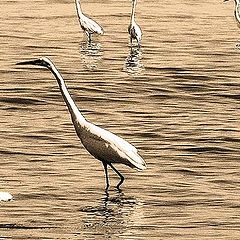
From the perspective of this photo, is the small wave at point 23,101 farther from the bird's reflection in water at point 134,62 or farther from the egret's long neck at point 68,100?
the egret's long neck at point 68,100

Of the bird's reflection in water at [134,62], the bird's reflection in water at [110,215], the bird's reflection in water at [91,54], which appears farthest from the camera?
the bird's reflection in water at [91,54]

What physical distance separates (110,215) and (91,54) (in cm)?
1373

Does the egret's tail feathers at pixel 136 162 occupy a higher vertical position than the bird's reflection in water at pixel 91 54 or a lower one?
higher

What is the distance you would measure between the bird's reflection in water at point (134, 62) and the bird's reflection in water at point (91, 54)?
1.90 feet

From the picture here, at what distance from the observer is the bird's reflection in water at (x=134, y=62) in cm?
2382

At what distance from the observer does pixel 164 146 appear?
16.5 metres

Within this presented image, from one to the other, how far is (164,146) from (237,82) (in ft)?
21.2

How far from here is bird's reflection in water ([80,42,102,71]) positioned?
80.3 feet

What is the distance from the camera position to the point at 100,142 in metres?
13.5

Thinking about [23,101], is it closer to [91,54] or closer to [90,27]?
[91,54]

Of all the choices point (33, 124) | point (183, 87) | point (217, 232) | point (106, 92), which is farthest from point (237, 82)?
point (217, 232)

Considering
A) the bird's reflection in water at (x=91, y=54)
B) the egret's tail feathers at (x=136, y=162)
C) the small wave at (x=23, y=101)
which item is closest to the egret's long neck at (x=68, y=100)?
the egret's tail feathers at (x=136, y=162)

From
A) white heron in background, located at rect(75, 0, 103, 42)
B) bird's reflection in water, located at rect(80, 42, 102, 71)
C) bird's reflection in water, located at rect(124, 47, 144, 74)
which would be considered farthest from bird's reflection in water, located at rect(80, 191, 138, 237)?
white heron in background, located at rect(75, 0, 103, 42)

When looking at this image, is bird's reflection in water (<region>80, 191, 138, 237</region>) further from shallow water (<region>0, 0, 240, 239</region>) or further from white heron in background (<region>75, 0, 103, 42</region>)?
white heron in background (<region>75, 0, 103, 42</region>)
